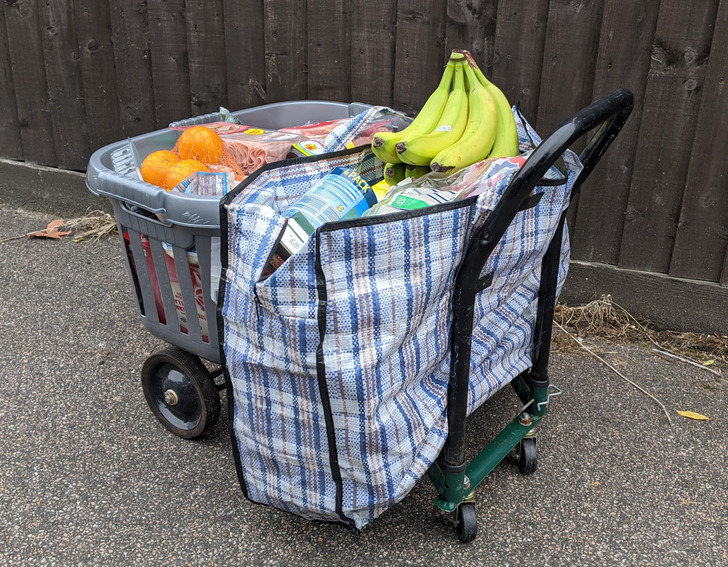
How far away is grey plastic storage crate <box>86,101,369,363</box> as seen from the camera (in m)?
1.83

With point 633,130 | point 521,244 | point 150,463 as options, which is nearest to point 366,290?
point 521,244

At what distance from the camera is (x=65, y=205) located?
4.23m

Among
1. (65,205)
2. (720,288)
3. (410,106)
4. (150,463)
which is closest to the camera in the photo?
(150,463)

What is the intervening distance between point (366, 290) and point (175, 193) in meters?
0.61

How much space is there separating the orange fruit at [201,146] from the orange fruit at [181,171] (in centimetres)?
10

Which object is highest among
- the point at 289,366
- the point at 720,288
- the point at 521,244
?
the point at 521,244

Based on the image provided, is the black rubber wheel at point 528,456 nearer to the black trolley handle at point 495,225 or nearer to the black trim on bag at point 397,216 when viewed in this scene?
the black trolley handle at point 495,225

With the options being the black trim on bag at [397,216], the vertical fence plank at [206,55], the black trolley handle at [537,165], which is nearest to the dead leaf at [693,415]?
the black trolley handle at [537,165]

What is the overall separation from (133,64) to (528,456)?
9.23 feet

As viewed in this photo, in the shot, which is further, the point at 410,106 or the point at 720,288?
the point at 410,106

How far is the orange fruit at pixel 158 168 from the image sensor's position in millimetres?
2027

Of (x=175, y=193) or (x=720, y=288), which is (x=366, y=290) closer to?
(x=175, y=193)

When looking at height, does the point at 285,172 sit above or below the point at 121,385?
above

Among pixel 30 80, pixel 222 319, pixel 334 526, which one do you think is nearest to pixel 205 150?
pixel 222 319
